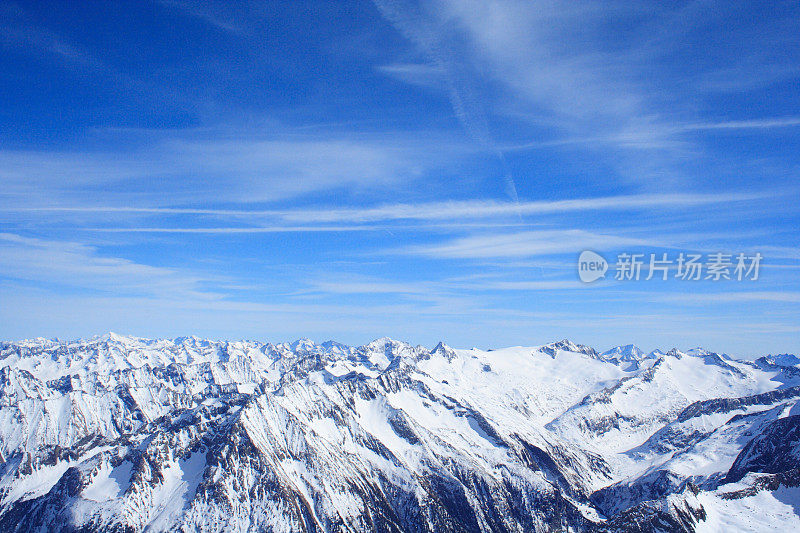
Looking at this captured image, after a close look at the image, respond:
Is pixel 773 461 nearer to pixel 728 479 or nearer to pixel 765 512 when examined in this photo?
pixel 728 479

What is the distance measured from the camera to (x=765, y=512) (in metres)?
112

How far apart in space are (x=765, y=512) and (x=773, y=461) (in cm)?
11199

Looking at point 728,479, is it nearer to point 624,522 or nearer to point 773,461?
point 773,461

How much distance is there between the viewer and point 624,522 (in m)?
117

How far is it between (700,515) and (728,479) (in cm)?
10054

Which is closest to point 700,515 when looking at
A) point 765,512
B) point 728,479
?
point 765,512

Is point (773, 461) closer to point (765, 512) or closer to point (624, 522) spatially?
point (765, 512)

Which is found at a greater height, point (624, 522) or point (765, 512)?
point (765, 512)

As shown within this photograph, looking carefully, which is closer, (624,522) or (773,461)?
(624,522)

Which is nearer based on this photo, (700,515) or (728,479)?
(700,515)

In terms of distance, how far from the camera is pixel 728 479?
7426 inches

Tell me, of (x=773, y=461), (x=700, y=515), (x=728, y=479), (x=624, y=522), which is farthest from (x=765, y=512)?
(x=773, y=461)

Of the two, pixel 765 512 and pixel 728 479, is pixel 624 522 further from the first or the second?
pixel 728 479

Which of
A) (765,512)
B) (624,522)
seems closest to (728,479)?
(765,512)
